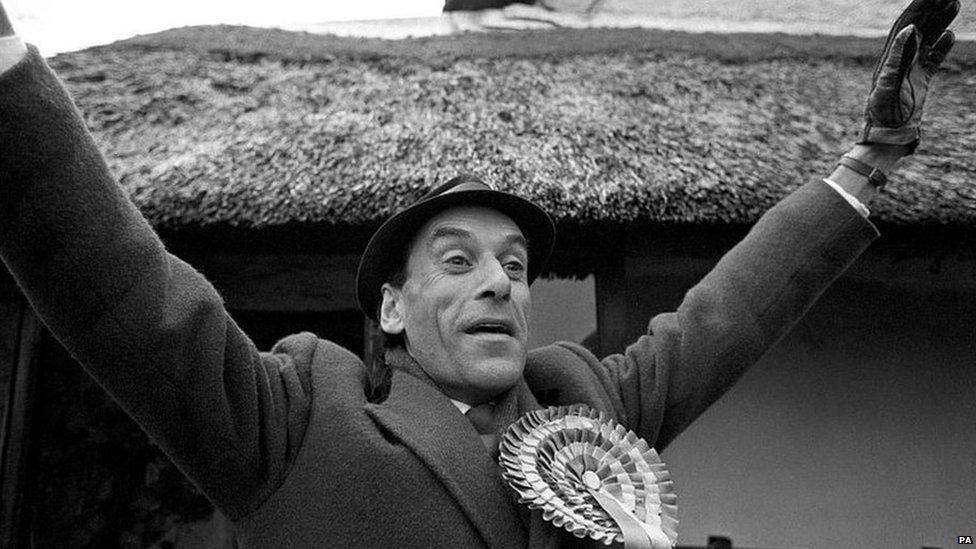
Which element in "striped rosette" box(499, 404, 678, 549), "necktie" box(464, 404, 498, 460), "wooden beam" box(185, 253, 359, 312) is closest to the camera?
"striped rosette" box(499, 404, 678, 549)

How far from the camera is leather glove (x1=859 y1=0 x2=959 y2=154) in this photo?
5.29 ft

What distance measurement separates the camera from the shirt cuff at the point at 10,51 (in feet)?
3.13

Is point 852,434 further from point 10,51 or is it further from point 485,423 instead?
point 10,51

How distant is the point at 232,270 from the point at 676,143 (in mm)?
1988

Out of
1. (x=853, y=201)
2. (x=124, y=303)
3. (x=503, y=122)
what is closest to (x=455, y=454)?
(x=124, y=303)

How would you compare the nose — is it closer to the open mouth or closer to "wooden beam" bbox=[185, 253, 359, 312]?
the open mouth

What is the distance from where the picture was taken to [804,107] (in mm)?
3703

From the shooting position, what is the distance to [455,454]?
1.32m

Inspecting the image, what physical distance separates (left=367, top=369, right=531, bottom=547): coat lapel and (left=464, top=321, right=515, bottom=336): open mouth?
130 mm

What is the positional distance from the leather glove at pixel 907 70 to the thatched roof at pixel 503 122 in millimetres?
1208

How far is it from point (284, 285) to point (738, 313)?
104 inches

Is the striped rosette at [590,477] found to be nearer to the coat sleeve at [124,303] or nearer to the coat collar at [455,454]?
the coat collar at [455,454]

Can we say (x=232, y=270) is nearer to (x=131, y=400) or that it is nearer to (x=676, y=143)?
(x=676, y=143)

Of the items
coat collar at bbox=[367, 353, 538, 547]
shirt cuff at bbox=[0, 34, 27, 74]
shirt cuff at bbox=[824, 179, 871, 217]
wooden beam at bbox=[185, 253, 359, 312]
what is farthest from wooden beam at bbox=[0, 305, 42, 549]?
shirt cuff at bbox=[824, 179, 871, 217]
